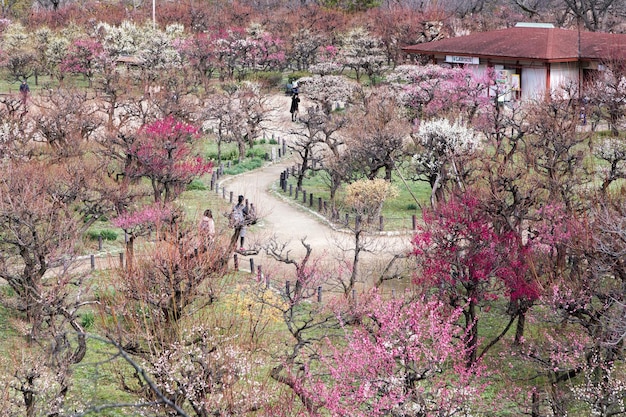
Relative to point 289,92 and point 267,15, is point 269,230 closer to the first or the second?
point 289,92

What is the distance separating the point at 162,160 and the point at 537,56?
2118 cm

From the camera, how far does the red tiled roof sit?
4112 centimetres

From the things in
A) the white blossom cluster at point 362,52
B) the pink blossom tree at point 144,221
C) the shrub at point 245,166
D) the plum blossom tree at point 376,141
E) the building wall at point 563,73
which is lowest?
the shrub at point 245,166

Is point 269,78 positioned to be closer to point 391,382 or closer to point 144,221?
point 144,221

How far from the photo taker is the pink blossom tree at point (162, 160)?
86.6 ft

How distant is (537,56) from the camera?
40.9 m

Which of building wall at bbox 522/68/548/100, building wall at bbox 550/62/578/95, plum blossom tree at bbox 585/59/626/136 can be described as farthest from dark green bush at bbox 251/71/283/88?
plum blossom tree at bbox 585/59/626/136

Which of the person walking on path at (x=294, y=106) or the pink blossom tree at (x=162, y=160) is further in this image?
the person walking on path at (x=294, y=106)

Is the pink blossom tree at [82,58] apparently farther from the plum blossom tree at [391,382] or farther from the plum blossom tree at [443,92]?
the plum blossom tree at [391,382]

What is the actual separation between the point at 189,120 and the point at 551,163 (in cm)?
1703

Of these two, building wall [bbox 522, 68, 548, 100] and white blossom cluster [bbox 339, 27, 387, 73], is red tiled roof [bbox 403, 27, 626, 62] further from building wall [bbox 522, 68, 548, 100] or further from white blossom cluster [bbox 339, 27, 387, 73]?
white blossom cluster [bbox 339, 27, 387, 73]

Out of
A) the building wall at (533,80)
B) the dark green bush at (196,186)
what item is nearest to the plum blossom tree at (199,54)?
the building wall at (533,80)

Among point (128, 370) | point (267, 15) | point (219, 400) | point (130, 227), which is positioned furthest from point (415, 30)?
point (219, 400)

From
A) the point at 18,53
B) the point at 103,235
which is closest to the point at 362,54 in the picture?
the point at 18,53
